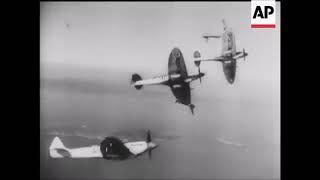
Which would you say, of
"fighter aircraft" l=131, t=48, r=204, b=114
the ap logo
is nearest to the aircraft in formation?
"fighter aircraft" l=131, t=48, r=204, b=114

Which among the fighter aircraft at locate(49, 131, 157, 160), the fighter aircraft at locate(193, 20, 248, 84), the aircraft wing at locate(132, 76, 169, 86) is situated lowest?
the fighter aircraft at locate(49, 131, 157, 160)

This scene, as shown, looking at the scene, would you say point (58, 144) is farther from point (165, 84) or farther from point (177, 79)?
point (177, 79)

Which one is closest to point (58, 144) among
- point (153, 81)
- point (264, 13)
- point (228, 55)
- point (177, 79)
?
point (153, 81)

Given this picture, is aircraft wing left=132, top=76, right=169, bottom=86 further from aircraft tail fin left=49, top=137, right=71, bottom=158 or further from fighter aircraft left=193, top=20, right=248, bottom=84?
aircraft tail fin left=49, top=137, right=71, bottom=158

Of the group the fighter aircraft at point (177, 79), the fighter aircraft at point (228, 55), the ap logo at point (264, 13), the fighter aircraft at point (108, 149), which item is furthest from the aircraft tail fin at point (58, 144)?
the ap logo at point (264, 13)

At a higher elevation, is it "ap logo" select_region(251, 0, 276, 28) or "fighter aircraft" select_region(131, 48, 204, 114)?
"ap logo" select_region(251, 0, 276, 28)
